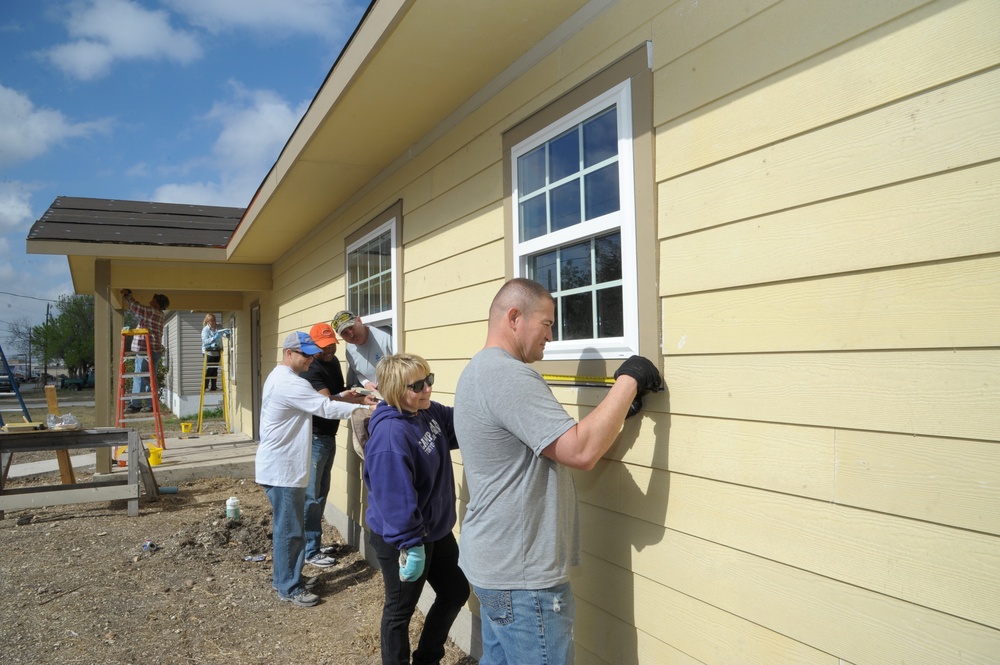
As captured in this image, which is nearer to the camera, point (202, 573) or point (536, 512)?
point (536, 512)

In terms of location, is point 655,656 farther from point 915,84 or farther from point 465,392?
point 915,84

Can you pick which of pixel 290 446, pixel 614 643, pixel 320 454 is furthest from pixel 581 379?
pixel 320 454

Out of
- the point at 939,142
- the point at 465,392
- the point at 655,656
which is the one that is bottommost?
the point at 655,656

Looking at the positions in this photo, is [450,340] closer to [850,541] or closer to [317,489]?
[317,489]

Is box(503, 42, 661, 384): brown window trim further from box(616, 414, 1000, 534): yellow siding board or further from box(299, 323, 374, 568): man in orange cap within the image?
box(299, 323, 374, 568): man in orange cap

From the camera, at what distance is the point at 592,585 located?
2646 mm

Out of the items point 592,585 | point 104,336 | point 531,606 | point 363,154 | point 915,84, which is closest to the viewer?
point 915,84

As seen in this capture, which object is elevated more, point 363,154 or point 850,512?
point 363,154

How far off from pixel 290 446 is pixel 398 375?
1.93 m

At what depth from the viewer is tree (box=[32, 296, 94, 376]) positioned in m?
47.8

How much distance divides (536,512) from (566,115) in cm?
168

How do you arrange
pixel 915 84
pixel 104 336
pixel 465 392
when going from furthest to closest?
1. pixel 104 336
2. pixel 465 392
3. pixel 915 84

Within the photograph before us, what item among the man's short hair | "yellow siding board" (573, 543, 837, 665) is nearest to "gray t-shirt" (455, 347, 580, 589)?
the man's short hair

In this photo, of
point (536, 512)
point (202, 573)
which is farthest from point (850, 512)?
point (202, 573)
